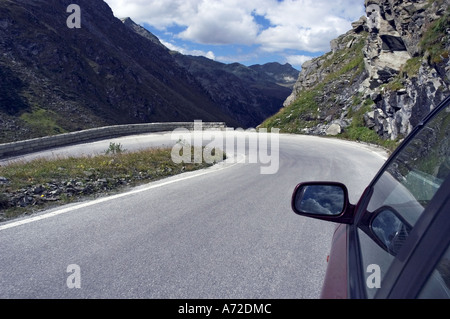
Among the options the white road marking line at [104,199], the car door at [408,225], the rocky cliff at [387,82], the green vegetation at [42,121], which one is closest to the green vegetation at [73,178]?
the white road marking line at [104,199]

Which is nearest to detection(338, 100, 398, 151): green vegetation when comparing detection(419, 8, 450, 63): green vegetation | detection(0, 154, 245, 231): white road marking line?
detection(419, 8, 450, 63): green vegetation

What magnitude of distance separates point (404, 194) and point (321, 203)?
2.74 feet

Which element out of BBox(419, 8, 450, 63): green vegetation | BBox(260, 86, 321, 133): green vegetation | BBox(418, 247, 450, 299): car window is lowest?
BBox(260, 86, 321, 133): green vegetation

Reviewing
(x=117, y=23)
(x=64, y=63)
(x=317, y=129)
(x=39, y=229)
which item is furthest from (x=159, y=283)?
(x=117, y=23)

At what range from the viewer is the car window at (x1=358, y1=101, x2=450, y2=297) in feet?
5.72

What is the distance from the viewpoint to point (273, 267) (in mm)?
4133

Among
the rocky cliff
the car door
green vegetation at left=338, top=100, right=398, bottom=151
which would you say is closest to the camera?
the car door

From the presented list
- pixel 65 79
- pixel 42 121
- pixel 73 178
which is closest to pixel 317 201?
pixel 73 178

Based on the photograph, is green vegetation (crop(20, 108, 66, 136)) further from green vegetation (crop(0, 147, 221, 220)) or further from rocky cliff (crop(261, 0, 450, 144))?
green vegetation (crop(0, 147, 221, 220))

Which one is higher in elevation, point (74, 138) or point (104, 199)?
point (104, 199)

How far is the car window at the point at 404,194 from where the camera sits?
1.74m

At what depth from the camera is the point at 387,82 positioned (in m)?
27.1

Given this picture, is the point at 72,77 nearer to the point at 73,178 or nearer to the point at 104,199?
the point at 73,178

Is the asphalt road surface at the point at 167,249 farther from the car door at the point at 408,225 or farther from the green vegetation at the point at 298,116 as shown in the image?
the green vegetation at the point at 298,116
